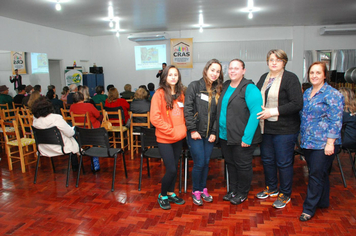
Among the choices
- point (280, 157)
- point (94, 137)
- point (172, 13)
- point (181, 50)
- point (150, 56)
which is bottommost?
point (280, 157)

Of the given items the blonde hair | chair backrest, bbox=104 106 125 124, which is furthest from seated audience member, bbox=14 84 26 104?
chair backrest, bbox=104 106 125 124

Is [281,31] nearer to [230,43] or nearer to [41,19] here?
[230,43]

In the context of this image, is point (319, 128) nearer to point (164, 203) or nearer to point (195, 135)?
point (195, 135)

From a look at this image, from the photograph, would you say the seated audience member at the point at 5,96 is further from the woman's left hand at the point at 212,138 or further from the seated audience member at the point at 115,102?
the woman's left hand at the point at 212,138

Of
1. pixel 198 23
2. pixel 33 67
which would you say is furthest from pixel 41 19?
pixel 198 23

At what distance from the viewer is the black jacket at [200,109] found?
252 centimetres

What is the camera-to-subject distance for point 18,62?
6914 millimetres

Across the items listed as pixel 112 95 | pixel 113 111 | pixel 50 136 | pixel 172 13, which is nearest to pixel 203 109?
pixel 50 136

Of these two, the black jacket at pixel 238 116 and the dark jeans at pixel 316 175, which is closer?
the dark jeans at pixel 316 175

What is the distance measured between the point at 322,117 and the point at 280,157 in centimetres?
56

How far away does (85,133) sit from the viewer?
3.25 metres

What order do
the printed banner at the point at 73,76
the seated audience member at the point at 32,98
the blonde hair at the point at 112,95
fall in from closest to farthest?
the seated audience member at the point at 32,98 → the blonde hair at the point at 112,95 → the printed banner at the point at 73,76

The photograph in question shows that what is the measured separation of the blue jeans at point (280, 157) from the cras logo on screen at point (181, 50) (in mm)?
7224

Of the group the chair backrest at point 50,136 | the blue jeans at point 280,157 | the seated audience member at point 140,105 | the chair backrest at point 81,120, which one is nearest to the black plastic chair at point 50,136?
the chair backrest at point 50,136
